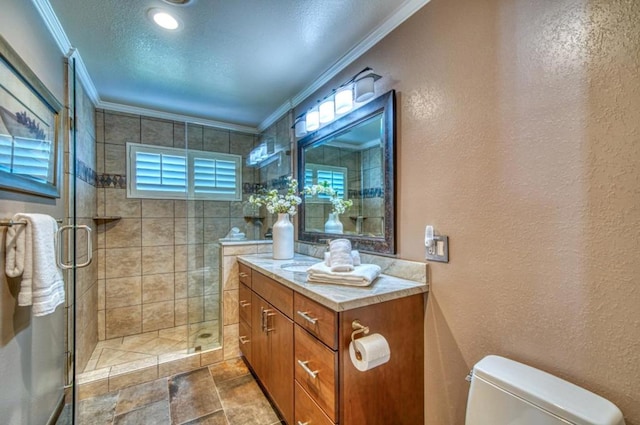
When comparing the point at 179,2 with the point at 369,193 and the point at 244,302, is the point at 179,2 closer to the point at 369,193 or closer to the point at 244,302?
the point at 369,193

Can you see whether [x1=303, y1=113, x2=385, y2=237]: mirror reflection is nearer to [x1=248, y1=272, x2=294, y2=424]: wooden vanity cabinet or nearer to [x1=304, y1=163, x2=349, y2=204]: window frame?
[x1=304, y1=163, x2=349, y2=204]: window frame

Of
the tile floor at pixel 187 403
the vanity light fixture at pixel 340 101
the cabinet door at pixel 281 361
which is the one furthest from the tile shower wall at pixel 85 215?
the vanity light fixture at pixel 340 101

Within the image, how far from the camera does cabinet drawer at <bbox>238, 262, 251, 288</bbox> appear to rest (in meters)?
2.12

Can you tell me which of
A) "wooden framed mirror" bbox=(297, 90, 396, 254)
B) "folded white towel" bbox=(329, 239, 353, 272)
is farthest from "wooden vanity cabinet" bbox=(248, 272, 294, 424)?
"wooden framed mirror" bbox=(297, 90, 396, 254)

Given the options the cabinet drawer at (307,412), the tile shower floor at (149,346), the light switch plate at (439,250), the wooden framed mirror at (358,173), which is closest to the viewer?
the cabinet drawer at (307,412)

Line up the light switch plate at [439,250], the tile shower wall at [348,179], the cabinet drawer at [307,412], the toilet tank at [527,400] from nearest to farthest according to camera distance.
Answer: the toilet tank at [527,400], the cabinet drawer at [307,412], the light switch plate at [439,250], the tile shower wall at [348,179]

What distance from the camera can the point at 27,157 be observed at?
127 cm

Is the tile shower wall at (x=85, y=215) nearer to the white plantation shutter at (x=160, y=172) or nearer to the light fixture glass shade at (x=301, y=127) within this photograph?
the white plantation shutter at (x=160, y=172)

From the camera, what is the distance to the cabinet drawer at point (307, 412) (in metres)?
1.18

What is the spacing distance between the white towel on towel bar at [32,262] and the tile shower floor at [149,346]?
1.26 meters

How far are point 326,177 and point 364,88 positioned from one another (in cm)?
77

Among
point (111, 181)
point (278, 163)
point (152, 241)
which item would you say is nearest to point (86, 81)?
point (111, 181)

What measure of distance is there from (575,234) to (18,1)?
2.45 m

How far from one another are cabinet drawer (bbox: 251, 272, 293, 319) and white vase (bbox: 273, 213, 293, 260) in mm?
308
